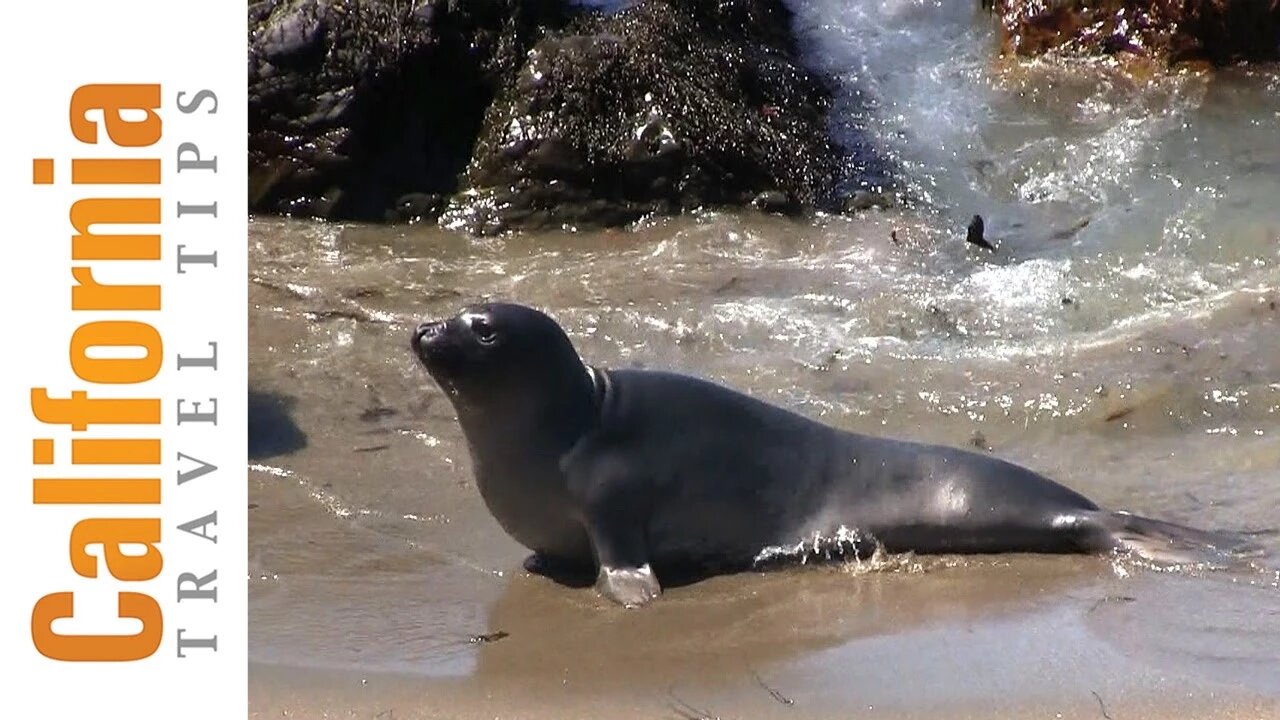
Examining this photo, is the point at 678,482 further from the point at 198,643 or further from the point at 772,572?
the point at 198,643

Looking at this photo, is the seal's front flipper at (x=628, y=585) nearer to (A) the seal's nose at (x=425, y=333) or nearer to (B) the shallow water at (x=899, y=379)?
(B) the shallow water at (x=899, y=379)

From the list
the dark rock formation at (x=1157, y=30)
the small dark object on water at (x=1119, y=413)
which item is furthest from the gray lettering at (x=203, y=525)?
the dark rock formation at (x=1157, y=30)

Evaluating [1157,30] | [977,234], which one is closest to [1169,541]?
[977,234]

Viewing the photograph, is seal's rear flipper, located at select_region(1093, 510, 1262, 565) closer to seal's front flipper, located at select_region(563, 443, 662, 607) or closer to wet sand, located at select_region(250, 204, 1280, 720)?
wet sand, located at select_region(250, 204, 1280, 720)

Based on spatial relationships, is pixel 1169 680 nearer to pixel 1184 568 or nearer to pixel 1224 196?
pixel 1184 568

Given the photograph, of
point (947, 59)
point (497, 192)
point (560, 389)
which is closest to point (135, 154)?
point (560, 389)

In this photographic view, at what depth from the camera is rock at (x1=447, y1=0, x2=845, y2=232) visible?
10156mm

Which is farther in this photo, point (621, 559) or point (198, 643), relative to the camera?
point (621, 559)

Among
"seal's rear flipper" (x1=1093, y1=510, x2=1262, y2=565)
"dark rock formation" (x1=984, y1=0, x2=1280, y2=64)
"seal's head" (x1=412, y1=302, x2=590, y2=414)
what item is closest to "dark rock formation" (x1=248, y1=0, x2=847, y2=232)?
"dark rock formation" (x1=984, y1=0, x2=1280, y2=64)

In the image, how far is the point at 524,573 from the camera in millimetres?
5719

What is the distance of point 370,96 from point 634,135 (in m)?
1.57

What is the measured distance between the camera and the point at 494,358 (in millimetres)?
5746

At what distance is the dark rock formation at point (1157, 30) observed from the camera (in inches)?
493

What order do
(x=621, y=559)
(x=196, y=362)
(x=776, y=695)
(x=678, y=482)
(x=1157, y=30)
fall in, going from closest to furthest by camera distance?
(x=776, y=695)
(x=196, y=362)
(x=621, y=559)
(x=678, y=482)
(x=1157, y=30)
